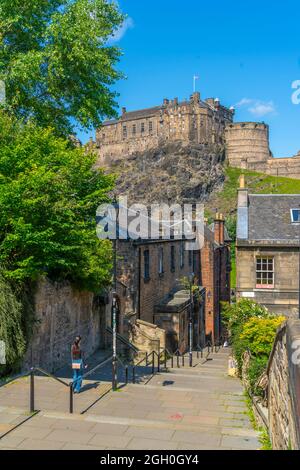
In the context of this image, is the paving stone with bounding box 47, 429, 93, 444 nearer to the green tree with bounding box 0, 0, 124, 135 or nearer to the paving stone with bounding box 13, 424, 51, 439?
the paving stone with bounding box 13, 424, 51, 439

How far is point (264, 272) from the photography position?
25078 millimetres

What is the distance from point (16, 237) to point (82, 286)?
5.39 metres

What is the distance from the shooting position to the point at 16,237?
1315 cm

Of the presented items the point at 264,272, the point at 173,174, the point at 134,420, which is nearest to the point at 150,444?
the point at 134,420

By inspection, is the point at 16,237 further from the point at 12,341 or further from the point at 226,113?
the point at 226,113

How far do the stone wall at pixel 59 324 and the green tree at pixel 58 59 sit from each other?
28.2 feet

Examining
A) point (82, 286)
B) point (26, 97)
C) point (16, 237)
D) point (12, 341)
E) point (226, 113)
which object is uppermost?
point (226, 113)

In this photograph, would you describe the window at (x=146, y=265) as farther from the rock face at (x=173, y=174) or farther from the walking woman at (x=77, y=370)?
the rock face at (x=173, y=174)

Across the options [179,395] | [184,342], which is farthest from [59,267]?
[184,342]

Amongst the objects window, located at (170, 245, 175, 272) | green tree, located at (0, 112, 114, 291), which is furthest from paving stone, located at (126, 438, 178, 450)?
window, located at (170, 245, 175, 272)

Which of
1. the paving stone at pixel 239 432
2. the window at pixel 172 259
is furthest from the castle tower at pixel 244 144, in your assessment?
the paving stone at pixel 239 432

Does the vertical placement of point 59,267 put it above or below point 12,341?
above

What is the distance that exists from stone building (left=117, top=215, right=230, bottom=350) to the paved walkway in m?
9.12

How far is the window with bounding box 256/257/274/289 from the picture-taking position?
82.0 feet
